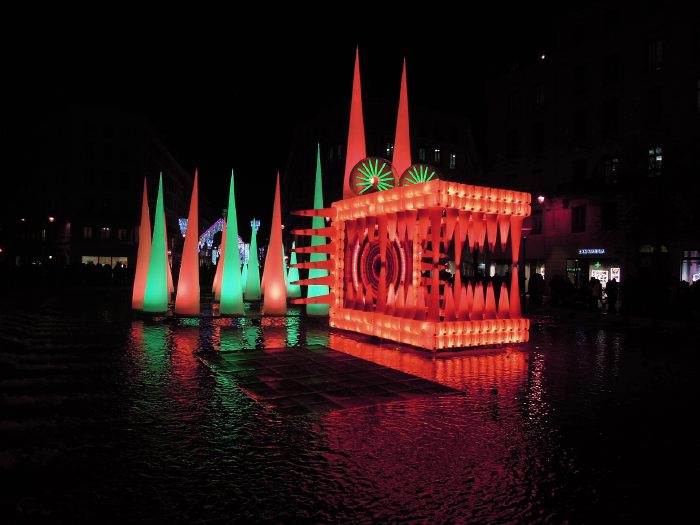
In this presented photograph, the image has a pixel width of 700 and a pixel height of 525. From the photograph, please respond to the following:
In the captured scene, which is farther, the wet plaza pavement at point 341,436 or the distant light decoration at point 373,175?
the distant light decoration at point 373,175

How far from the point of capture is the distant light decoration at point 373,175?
13.3 meters

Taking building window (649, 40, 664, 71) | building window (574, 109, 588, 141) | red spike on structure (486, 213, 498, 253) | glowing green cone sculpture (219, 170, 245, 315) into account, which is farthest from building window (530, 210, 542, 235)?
red spike on structure (486, 213, 498, 253)

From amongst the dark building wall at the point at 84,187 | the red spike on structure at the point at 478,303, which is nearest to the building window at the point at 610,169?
the red spike on structure at the point at 478,303

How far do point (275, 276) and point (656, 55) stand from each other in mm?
24993

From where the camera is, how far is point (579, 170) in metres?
32.5

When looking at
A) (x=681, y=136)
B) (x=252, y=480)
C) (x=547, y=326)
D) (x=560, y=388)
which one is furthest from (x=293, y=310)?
(x=681, y=136)

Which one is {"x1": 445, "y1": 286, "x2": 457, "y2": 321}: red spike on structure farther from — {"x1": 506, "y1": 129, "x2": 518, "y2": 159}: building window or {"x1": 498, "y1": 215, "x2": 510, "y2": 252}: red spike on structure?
{"x1": 506, "y1": 129, "x2": 518, "y2": 159}: building window

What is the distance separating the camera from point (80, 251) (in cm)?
5097

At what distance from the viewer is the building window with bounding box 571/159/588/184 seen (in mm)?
32016

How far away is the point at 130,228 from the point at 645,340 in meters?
49.7

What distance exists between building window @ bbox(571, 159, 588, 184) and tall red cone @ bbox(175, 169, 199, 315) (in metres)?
23.9

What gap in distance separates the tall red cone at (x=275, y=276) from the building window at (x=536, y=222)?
21690 millimetres

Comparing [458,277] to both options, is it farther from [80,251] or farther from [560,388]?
[80,251]

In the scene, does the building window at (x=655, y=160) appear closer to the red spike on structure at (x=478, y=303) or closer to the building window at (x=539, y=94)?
the building window at (x=539, y=94)
